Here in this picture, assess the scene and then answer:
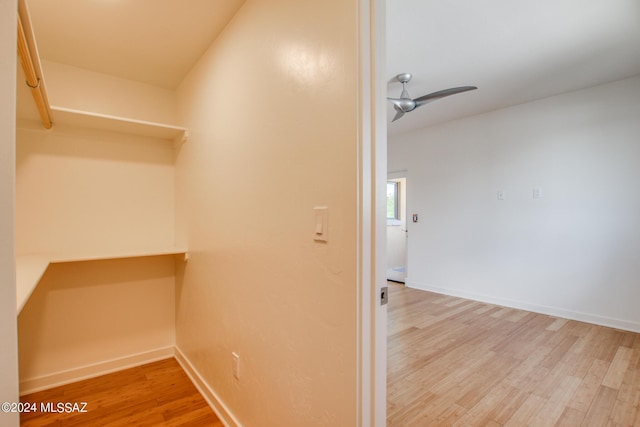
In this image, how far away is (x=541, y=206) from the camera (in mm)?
3521

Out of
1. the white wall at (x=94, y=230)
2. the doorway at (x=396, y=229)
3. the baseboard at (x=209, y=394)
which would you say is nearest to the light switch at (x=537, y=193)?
the doorway at (x=396, y=229)

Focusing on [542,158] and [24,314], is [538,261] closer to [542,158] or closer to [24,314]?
[542,158]

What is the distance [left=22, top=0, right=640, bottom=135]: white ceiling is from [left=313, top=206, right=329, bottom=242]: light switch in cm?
132

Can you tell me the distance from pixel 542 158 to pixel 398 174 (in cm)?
208

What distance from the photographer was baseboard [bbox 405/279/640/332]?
3.02m

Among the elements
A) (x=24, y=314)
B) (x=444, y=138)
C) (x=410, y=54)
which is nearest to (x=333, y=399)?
(x=24, y=314)

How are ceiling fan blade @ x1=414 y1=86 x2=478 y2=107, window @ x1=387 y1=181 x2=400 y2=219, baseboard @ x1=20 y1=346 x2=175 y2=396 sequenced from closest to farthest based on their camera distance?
baseboard @ x1=20 y1=346 x2=175 y2=396 → ceiling fan blade @ x1=414 y1=86 x2=478 y2=107 → window @ x1=387 y1=181 x2=400 y2=219

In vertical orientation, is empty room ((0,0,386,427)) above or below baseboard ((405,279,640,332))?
above

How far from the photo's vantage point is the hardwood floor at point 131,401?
5.80 ft

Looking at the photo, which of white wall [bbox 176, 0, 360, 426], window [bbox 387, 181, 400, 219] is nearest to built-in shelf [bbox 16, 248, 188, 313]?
white wall [bbox 176, 0, 360, 426]

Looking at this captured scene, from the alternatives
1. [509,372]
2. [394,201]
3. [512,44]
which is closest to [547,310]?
[509,372]

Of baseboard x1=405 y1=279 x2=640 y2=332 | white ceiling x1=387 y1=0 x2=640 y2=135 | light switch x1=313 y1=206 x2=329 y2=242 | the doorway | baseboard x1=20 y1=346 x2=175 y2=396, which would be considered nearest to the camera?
light switch x1=313 y1=206 x2=329 y2=242

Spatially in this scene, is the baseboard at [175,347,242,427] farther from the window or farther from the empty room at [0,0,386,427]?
the window

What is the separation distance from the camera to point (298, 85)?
119cm
